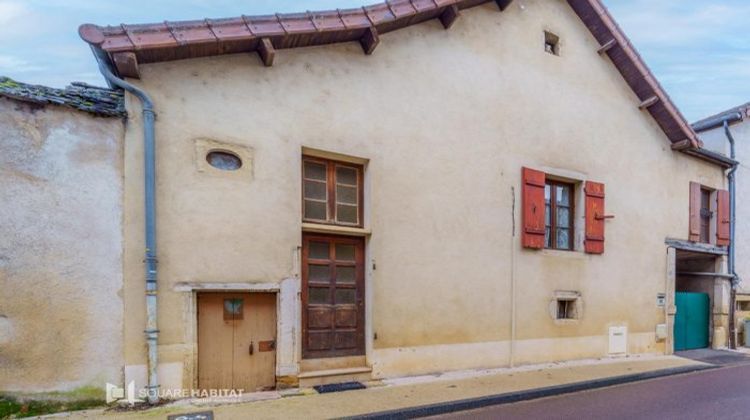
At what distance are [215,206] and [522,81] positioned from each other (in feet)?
20.0

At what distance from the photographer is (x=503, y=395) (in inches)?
248

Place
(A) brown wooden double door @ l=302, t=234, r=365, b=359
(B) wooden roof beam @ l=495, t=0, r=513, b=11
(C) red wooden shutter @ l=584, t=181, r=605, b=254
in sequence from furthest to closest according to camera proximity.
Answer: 1. (C) red wooden shutter @ l=584, t=181, r=605, b=254
2. (B) wooden roof beam @ l=495, t=0, r=513, b=11
3. (A) brown wooden double door @ l=302, t=234, r=365, b=359

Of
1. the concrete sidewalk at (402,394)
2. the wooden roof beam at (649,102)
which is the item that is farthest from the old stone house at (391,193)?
the concrete sidewalk at (402,394)

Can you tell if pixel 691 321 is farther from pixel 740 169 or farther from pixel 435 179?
pixel 435 179

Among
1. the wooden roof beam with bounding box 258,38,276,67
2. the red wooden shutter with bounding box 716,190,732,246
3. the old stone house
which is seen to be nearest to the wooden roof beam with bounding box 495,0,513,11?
the old stone house

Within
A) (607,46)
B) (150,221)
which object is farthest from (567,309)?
(150,221)

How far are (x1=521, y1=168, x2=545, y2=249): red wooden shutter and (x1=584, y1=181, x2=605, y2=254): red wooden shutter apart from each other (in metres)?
1.33

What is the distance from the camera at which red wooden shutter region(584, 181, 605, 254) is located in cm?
921

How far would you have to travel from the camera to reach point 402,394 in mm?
6137

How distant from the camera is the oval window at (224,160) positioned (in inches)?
231

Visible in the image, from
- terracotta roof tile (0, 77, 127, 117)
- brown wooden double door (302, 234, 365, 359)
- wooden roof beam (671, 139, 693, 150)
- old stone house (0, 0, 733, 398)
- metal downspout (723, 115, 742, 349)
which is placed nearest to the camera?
terracotta roof tile (0, 77, 127, 117)

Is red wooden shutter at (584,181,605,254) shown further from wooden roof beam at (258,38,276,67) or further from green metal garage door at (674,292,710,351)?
wooden roof beam at (258,38,276,67)

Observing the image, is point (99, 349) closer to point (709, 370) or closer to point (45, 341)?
point (45, 341)

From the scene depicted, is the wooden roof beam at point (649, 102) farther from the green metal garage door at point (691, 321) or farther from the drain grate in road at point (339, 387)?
the drain grate in road at point (339, 387)
